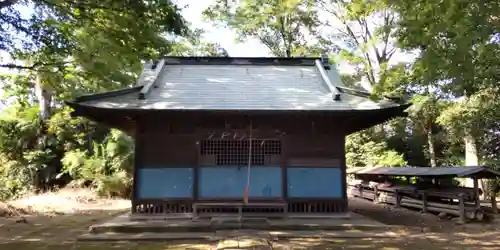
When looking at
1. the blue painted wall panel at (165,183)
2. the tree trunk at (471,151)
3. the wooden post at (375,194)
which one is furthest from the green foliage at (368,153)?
the blue painted wall panel at (165,183)

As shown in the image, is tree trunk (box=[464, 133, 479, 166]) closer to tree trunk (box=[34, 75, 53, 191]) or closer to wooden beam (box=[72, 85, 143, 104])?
wooden beam (box=[72, 85, 143, 104])

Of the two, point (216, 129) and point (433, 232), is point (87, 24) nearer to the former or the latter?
point (216, 129)

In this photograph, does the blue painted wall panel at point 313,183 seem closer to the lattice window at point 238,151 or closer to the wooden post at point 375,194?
the lattice window at point 238,151

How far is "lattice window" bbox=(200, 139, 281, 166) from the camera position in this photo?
10531mm

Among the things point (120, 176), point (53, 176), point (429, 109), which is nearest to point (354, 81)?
point (429, 109)

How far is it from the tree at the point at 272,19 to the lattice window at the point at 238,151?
17758mm

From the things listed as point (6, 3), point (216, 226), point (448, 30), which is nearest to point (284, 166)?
point (216, 226)

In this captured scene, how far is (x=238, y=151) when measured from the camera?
34.7 ft

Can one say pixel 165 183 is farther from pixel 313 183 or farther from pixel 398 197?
pixel 398 197

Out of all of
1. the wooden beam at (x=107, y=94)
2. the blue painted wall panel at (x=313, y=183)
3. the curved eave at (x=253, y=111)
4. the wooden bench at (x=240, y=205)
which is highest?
the wooden beam at (x=107, y=94)

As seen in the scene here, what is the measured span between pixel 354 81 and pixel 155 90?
2357 cm

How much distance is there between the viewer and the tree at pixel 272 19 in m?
27.2

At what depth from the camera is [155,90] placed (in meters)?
11.2

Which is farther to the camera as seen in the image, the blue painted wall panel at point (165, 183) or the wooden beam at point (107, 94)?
the blue painted wall panel at point (165, 183)
